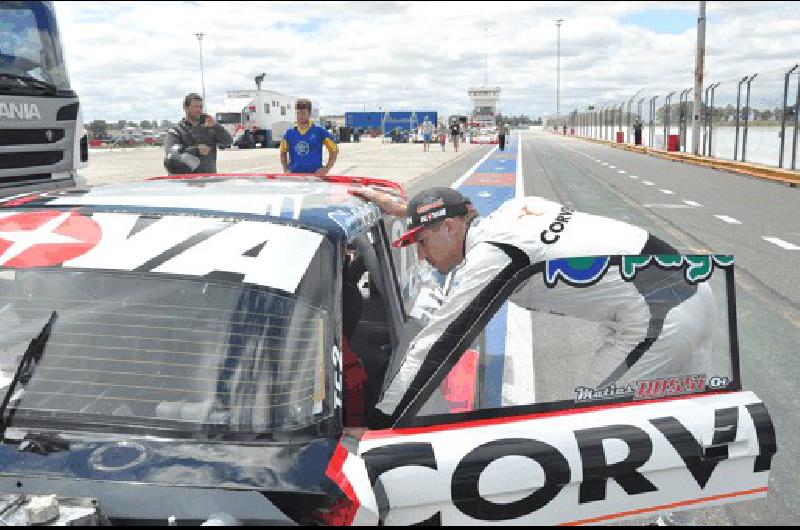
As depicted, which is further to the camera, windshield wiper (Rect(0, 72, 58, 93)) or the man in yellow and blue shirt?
the man in yellow and blue shirt

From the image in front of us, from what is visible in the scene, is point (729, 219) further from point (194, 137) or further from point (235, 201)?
point (235, 201)

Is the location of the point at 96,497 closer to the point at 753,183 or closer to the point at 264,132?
the point at 753,183

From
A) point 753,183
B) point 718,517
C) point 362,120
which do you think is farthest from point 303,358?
point 362,120

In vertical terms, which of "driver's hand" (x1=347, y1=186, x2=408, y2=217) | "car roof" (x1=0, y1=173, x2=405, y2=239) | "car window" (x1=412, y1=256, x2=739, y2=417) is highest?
"car roof" (x1=0, y1=173, x2=405, y2=239)

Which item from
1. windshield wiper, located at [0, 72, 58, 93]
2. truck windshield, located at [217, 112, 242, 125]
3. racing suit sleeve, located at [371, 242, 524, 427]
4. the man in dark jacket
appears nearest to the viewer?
racing suit sleeve, located at [371, 242, 524, 427]

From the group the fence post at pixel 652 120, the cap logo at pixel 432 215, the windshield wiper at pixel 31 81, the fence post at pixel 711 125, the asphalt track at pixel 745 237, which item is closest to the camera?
the cap logo at pixel 432 215

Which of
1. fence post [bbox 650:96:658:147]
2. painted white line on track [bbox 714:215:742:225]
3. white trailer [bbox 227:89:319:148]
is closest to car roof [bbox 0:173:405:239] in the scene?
painted white line on track [bbox 714:215:742:225]

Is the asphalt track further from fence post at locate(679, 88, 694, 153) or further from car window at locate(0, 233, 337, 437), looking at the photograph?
fence post at locate(679, 88, 694, 153)

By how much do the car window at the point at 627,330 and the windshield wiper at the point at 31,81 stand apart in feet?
23.2

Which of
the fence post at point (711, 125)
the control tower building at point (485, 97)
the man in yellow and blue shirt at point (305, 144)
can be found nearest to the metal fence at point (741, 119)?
the fence post at point (711, 125)

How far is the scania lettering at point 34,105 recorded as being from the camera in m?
7.86

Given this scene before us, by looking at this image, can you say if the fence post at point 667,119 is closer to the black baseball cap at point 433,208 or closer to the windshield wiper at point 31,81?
the windshield wiper at point 31,81

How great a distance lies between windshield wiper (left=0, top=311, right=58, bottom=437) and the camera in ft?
6.87

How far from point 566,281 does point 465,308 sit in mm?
335
